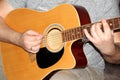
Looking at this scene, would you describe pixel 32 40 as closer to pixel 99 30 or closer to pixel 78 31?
pixel 78 31

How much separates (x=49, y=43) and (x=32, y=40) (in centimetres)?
8

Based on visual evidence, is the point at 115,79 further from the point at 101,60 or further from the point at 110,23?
the point at 110,23

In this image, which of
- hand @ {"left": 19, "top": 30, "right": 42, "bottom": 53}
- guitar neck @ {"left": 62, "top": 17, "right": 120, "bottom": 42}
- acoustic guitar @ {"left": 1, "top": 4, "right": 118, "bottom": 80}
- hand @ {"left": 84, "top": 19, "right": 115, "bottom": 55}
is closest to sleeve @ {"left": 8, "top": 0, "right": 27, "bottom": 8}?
acoustic guitar @ {"left": 1, "top": 4, "right": 118, "bottom": 80}

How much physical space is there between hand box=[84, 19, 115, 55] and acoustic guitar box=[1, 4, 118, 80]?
0.03 metres

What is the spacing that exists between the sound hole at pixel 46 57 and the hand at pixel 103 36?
0.66 feet

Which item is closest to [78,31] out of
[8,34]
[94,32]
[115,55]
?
[94,32]

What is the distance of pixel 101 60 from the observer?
1489mm

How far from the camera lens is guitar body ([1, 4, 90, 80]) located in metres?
1.32

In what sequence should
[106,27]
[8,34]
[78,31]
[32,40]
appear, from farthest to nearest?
[8,34]
[32,40]
[78,31]
[106,27]

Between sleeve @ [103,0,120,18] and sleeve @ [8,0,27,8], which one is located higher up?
sleeve @ [8,0,27,8]

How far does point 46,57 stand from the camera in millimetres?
1453

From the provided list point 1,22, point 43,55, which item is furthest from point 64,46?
point 1,22

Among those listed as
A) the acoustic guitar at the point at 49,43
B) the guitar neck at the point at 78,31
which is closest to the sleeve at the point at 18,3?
the acoustic guitar at the point at 49,43

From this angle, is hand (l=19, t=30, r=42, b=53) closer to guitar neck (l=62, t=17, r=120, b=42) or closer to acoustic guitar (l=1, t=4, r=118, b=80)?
acoustic guitar (l=1, t=4, r=118, b=80)
